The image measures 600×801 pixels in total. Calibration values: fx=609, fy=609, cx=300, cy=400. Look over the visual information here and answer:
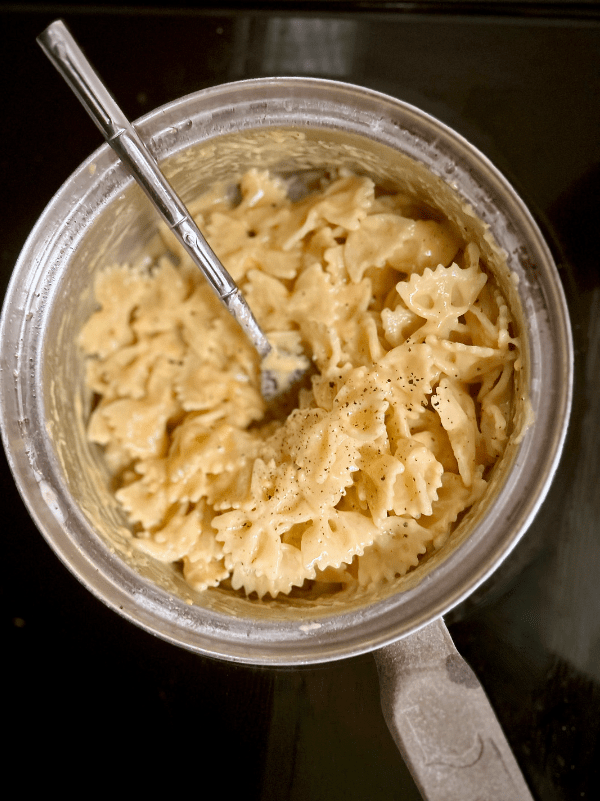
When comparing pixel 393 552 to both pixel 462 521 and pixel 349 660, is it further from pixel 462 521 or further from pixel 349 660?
pixel 349 660

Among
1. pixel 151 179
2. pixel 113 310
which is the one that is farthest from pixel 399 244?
pixel 113 310

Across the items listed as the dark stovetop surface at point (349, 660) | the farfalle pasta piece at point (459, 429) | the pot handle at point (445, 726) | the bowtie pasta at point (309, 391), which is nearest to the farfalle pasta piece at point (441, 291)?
the bowtie pasta at point (309, 391)

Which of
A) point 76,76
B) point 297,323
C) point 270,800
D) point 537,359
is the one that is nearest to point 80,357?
point 297,323

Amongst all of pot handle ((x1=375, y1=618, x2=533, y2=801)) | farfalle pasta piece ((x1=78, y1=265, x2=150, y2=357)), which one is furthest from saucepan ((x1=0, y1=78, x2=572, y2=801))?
farfalle pasta piece ((x1=78, y1=265, x2=150, y2=357))

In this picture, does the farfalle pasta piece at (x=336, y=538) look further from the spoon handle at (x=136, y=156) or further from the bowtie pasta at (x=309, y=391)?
the spoon handle at (x=136, y=156)

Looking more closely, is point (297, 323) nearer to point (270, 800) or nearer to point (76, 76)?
point (76, 76)

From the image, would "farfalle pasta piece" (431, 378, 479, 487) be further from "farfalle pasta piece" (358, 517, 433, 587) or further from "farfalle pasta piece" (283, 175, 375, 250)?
"farfalle pasta piece" (283, 175, 375, 250)
